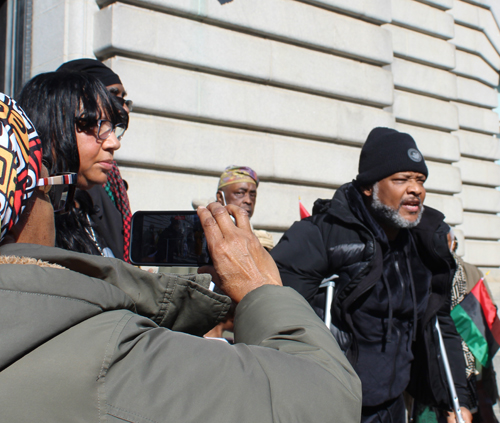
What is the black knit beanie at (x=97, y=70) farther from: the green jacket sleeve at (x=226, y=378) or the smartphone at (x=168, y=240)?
the green jacket sleeve at (x=226, y=378)

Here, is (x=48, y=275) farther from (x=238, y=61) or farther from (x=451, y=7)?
(x=451, y=7)

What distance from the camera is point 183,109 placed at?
5383 mm

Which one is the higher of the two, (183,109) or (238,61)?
(238,61)

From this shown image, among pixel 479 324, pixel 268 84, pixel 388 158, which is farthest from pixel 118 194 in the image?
pixel 268 84

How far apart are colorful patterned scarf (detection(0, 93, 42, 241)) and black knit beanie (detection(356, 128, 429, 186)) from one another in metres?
2.76

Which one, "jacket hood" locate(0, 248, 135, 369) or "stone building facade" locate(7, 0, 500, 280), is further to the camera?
"stone building facade" locate(7, 0, 500, 280)

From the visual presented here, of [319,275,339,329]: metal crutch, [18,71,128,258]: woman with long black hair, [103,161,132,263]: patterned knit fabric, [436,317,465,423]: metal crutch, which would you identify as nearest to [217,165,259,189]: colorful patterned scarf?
[103,161,132,263]: patterned knit fabric

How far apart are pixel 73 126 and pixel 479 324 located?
3604mm

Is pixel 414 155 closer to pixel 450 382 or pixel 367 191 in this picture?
pixel 367 191

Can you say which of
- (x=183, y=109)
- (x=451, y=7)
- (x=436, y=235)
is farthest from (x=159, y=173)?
(x=451, y=7)

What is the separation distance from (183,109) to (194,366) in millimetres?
4706

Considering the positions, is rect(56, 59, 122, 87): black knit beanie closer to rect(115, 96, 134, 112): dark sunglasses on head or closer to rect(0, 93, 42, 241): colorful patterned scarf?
rect(115, 96, 134, 112): dark sunglasses on head

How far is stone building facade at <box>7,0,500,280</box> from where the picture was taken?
199 inches

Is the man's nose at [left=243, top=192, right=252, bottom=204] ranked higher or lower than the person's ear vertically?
higher
